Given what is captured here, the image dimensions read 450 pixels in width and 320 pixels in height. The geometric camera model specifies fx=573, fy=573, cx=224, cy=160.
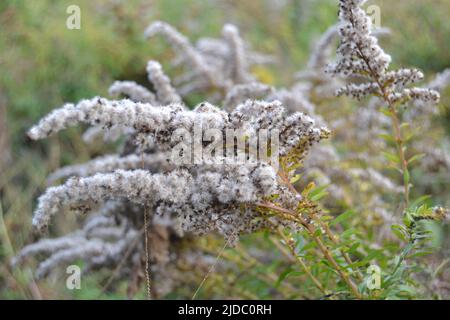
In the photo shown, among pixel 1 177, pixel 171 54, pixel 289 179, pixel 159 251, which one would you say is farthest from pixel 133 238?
pixel 171 54

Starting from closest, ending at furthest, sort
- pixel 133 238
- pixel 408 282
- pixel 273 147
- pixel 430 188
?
pixel 273 147 → pixel 408 282 → pixel 133 238 → pixel 430 188

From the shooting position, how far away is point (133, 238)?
190 cm

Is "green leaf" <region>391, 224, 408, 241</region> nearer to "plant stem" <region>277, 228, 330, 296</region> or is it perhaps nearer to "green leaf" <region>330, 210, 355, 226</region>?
"green leaf" <region>330, 210, 355, 226</region>

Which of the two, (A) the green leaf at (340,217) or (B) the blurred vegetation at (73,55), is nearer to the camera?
(A) the green leaf at (340,217)

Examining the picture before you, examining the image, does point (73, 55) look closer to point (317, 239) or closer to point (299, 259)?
point (299, 259)

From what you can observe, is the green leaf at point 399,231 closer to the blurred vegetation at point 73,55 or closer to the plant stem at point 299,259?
the plant stem at point 299,259

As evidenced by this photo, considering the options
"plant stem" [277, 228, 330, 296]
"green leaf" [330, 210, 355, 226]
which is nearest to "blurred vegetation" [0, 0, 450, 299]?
"plant stem" [277, 228, 330, 296]

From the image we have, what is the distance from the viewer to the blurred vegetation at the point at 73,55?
296cm

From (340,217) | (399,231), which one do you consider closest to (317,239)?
(340,217)

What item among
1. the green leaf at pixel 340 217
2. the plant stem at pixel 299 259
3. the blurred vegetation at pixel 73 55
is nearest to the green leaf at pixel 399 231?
the green leaf at pixel 340 217
